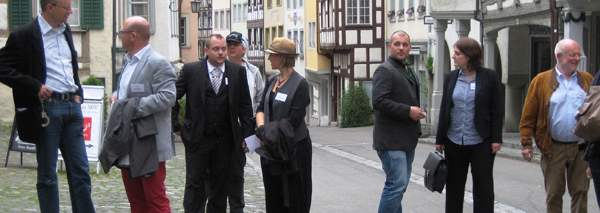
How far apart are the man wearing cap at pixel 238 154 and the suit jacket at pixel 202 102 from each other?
24cm

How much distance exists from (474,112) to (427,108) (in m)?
27.5

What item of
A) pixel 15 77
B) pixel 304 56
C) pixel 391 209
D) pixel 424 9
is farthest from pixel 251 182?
pixel 304 56

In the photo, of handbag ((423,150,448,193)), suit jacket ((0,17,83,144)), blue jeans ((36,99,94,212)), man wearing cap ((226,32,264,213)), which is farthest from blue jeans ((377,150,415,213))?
suit jacket ((0,17,83,144))

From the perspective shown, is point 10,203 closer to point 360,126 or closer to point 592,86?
point 592,86

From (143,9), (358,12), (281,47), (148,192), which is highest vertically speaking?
(358,12)

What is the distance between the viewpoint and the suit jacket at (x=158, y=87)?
6.50 metres

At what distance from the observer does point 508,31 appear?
85.8 ft

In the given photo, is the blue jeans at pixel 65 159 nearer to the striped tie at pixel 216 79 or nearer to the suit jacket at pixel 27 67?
the suit jacket at pixel 27 67

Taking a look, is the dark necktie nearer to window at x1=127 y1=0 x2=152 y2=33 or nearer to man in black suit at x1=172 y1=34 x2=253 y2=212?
man in black suit at x1=172 y1=34 x2=253 y2=212

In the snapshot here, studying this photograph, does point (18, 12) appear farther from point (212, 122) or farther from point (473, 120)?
point (473, 120)

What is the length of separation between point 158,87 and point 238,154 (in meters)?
1.44

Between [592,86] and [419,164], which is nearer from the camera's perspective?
[592,86]

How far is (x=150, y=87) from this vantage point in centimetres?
656

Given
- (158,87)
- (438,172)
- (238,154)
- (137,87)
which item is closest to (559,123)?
(438,172)
